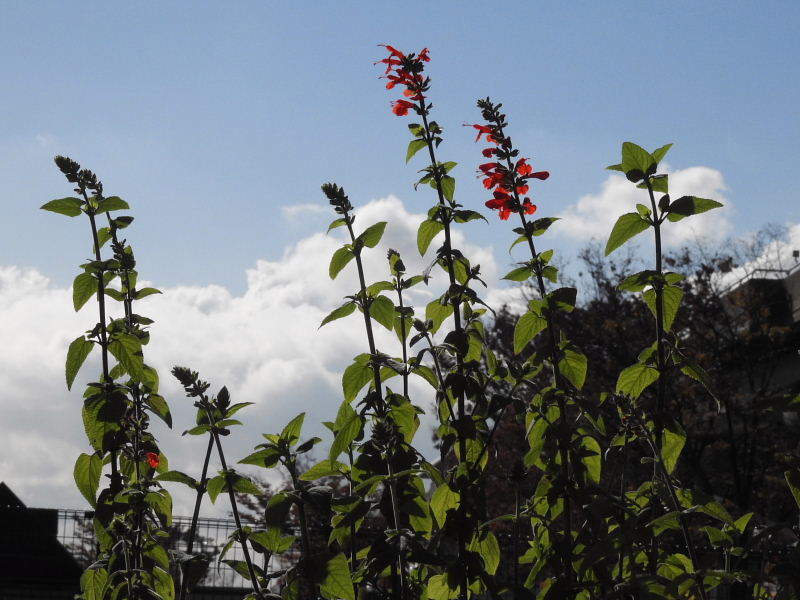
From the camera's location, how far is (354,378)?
243cm

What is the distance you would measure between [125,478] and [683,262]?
22.0m

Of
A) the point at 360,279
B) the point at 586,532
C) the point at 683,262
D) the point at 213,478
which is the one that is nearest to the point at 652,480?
the point at 586,532

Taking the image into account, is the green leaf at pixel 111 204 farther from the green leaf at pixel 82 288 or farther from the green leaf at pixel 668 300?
the green leaf at pixel 668 300

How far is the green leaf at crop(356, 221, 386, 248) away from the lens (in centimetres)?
254

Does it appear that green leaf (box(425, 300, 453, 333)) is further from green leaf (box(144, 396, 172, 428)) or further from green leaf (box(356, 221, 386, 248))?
green leaf (box(144, 396, 172, 428))

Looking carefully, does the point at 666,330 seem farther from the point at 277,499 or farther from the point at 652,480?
the point at 277,499

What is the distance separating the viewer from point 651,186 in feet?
7.75

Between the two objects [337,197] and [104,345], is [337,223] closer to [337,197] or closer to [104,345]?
[337,197]

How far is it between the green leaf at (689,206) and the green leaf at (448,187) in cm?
65

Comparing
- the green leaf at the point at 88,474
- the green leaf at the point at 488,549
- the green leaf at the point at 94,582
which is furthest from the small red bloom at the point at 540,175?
the green leaf at the point at 94,582

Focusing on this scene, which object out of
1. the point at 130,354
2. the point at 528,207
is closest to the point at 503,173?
the point at 528,207

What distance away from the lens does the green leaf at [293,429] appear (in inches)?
96.0

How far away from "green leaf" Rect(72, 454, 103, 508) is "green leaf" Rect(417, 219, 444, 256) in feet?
3.77

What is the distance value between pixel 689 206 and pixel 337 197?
1.01 meters
